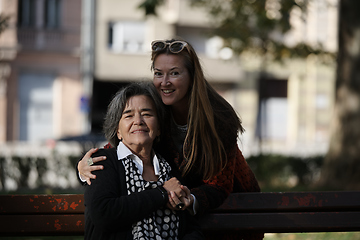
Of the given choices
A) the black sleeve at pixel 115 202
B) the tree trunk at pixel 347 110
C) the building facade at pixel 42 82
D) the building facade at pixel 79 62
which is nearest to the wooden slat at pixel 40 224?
the black sleeve at pixel 115 202

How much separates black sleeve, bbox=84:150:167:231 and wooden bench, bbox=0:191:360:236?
1.81 ft

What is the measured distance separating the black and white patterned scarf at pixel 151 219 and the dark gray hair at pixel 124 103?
0.79 ft

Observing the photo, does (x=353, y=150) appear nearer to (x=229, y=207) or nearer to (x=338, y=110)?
(x=338, y=110)

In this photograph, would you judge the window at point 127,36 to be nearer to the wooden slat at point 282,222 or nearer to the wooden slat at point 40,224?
the wooden slat at point 40,224

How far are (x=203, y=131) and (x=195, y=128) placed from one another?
0.05m

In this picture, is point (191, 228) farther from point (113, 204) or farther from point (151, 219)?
point (113, 204)

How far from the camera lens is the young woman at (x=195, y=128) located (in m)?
2.86

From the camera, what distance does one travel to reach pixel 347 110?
954cm

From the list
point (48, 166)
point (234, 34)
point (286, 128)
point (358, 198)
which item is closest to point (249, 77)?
point (286, 128)

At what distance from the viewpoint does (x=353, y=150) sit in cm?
950

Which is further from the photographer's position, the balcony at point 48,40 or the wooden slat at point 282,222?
the balcony at point 48,40

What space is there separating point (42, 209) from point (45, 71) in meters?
18.9

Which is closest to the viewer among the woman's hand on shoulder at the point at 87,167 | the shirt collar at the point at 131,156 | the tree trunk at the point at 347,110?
the woman's hand on shoulder at the point at 87,167

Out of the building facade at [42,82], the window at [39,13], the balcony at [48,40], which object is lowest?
the building facade at [42,82]
